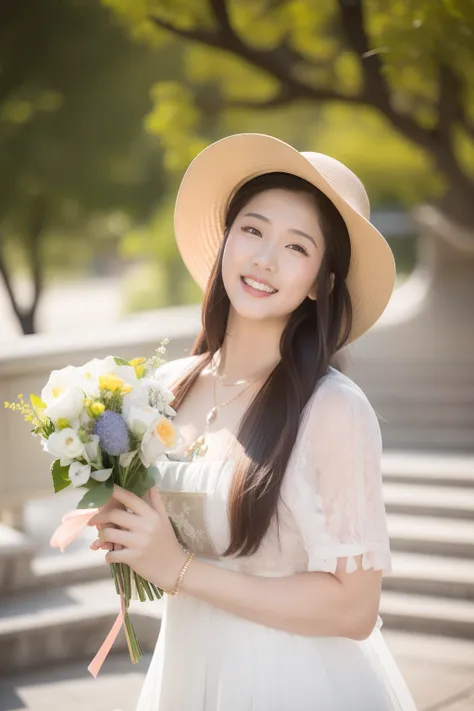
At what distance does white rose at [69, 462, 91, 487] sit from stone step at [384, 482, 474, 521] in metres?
4.64

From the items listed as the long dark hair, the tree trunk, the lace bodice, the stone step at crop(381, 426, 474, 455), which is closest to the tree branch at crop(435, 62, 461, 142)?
the tree trunk

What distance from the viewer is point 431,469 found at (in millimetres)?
6840

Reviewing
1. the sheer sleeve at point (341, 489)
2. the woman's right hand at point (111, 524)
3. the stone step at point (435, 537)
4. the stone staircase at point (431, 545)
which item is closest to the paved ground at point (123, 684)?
the stone staircase at point (431, 545)

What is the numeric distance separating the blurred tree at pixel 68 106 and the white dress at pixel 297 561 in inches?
436

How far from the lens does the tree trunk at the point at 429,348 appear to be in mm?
8367

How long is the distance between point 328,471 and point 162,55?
11.6 m

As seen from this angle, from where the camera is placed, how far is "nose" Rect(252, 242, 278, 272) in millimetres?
2363

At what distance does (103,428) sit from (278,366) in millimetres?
599

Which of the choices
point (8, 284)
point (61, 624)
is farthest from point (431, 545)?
point (8, 284)

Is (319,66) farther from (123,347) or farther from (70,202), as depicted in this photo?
(70,202)

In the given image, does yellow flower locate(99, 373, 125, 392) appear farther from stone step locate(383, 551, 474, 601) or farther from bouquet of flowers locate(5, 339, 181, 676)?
stone step locate(383, 551, 474, 601)

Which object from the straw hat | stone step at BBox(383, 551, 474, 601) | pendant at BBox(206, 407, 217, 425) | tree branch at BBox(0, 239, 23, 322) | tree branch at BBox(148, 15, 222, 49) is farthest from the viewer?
tree branch at BBox(0, 239, 23, 322)

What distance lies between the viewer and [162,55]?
42.3ft

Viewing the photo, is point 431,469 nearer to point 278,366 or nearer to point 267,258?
point 278,366
